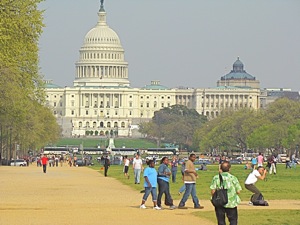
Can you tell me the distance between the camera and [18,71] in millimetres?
60562

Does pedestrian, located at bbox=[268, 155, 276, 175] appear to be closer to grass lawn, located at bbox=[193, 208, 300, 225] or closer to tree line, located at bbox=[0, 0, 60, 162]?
tree line, located at bbox=[0, 0, 60, 162]

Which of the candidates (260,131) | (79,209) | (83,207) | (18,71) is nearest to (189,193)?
(83,207)

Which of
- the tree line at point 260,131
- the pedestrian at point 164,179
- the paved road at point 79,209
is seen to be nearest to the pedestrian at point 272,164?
the paved road at point 79,209

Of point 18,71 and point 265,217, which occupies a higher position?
point 18,71

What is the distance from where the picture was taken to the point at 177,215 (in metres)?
30.3

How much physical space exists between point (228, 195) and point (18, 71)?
38597 millimetres

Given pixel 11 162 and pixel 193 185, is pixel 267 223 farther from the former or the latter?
pixel 11 162

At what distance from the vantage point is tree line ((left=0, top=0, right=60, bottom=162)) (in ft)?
142

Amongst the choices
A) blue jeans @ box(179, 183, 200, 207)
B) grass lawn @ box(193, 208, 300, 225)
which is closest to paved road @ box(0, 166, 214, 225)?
grass lawn @ box(193, 208, 300, 225)

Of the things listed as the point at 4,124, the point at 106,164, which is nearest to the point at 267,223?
the point at 106,164

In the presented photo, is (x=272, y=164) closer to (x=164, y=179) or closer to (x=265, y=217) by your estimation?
(x=164, y=179)

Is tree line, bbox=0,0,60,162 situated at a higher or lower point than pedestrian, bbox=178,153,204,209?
higher

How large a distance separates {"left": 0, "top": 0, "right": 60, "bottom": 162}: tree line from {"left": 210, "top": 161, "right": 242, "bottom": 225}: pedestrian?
19.0 metres

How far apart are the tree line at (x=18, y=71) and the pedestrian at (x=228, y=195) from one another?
62.5ft
